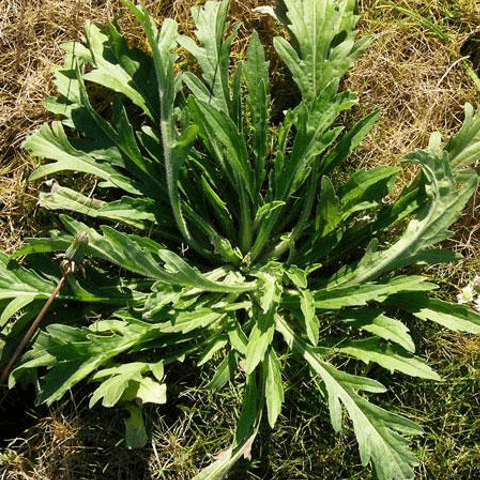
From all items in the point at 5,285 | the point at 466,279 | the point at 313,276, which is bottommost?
the point at 466,279

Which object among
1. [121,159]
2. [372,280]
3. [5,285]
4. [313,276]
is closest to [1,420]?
[5,285]

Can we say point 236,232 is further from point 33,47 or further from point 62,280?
point 33,47

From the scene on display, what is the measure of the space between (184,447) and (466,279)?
A: 121 cm

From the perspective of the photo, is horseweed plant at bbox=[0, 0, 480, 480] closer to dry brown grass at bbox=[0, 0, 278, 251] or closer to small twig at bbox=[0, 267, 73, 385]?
small twig at bbox=[0, 267, 73, 385]

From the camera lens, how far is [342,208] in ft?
8.89

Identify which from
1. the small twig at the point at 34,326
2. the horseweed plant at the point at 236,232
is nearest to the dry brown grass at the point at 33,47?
the horseweed plant at the point at 236,232

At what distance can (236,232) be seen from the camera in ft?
9.23

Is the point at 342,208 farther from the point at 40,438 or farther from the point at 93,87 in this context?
the point at 40,438

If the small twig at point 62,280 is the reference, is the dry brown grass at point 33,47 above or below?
above

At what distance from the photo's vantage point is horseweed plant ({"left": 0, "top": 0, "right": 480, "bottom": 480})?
2.55 metres

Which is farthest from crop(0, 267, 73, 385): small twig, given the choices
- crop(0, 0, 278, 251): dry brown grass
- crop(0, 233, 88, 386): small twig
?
crop(0, 0, 278, 251): dry brown grass

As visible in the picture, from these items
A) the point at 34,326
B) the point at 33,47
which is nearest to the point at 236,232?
the point at 34,326

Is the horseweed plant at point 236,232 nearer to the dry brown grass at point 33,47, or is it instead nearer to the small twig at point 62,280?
the small twig at point 62,280

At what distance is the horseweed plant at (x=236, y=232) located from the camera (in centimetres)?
255
